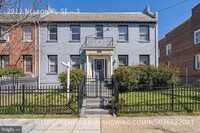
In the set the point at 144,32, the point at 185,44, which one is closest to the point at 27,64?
the point at 144,32

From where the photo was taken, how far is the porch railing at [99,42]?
18.8 metres

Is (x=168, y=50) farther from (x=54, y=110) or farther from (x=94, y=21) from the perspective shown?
(x=54, y=110)

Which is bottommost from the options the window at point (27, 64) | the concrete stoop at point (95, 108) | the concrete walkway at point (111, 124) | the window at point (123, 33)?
the concrete walkway at point (111, 124)

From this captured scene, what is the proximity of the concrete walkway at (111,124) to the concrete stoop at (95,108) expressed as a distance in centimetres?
49

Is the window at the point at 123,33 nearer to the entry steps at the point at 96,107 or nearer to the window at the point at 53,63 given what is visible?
the window at the point at 53,63

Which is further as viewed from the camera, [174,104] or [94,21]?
[94,21]

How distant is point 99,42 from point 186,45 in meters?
12.2

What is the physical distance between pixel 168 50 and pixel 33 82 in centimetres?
2230

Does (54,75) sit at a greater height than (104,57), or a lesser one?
lesser

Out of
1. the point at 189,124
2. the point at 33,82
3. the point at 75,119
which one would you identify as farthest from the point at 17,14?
the point at 33,82

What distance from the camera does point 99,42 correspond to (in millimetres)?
18859

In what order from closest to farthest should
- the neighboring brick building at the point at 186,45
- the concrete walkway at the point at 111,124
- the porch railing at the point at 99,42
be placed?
1. the concrete walkway at the point at 111,124
2. the porch railing at the point at 99,42
3. the neighboring brick building at the point at 186,45

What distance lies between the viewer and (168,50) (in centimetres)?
3212

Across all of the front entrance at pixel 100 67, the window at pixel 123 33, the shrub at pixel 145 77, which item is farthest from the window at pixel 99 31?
the shrub at pixel 145 77
